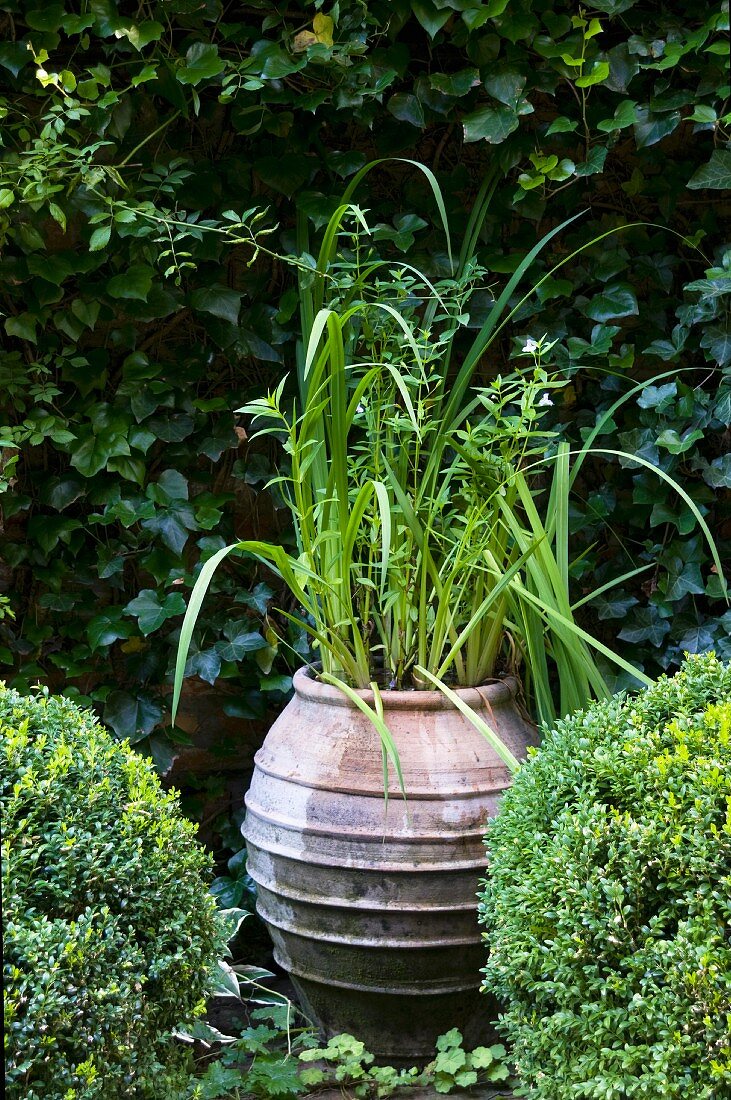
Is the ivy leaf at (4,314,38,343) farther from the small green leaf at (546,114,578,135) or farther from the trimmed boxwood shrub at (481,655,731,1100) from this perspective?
the trimmed boxwood shrub at (481,655,731,1100)

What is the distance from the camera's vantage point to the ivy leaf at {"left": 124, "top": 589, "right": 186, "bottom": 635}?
208 cm

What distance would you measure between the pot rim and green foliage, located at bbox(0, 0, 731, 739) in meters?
0.40

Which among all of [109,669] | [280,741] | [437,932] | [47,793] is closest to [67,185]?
[109,669]

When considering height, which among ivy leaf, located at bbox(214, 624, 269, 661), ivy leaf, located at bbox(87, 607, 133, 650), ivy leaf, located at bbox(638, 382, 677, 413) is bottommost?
ivy leaf, located at bbox(214, 624, 269, 661)

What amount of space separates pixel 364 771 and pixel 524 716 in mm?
374

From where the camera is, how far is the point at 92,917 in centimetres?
119

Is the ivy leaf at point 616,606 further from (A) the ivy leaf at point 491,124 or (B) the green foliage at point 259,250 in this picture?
(A) the ivy leaf at point 491,124

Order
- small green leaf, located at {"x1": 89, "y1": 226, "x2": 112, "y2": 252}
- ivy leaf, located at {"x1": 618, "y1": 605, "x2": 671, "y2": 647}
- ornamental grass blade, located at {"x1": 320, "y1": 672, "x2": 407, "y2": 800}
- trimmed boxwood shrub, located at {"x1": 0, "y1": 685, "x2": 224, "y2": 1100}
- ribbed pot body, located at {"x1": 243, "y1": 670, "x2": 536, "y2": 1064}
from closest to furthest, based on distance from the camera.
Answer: trimmed boxwood shrub, located at {"x1": 0, "y1": 685, "x2": 224, "y2": 1100}
ornamental grass blade, located at {"x1": 320, "y1": 672, "x2": 407, "y2": 800}
ribbed pot body, located at {"x1": 243, "y1": 670, "x2": 536, "y2": 1064}
small green leaf, located at {"x1": 89, "y1": 226, "x2": 112, "y2": 252}
ivy leaf, located at {"x1": 618, "y1": 605, "x2": 671, "y2": 647}

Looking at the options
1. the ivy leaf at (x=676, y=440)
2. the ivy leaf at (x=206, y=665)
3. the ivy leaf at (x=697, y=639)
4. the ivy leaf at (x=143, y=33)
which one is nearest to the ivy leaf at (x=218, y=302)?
the ivy leaf at (x=143, y=33)

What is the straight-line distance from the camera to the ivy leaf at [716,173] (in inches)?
83.0

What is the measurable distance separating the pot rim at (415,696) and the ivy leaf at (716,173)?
1141mm

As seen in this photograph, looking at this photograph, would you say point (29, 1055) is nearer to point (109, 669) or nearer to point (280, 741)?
point (280, 741)

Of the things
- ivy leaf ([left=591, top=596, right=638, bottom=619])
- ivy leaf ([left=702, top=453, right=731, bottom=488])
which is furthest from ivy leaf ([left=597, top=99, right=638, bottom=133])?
ivy leaf ([left=591, top=596, right=638, bottom=619])

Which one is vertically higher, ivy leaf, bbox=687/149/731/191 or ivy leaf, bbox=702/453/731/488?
ivy leaf, bbox=687/149/731/191
